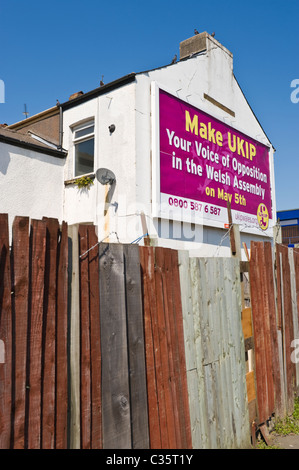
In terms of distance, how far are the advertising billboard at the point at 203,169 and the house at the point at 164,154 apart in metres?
0.03

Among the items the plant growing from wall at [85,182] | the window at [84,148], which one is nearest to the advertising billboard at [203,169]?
the plant growing from wall at [85,182]

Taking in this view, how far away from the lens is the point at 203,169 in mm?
10906

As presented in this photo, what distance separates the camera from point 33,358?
7.71 ft

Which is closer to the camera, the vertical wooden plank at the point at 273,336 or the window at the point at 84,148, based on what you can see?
the vertical wooden plank at the point at 273,336

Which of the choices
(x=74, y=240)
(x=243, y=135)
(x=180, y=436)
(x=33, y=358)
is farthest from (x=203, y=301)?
(x=243, y=135)

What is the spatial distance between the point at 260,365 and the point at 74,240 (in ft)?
11.0

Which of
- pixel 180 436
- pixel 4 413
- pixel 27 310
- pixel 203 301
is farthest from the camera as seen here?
pixel 203 301

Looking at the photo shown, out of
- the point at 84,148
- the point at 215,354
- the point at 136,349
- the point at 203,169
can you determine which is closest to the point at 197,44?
the point at 203,169

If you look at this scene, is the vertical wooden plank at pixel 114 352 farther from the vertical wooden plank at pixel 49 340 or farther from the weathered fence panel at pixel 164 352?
the vertical wooden plank at pixel 49 340

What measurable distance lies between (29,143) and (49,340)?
8194 mm

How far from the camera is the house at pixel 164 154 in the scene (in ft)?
29.9

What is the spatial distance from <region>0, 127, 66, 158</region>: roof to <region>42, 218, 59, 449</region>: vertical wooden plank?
763cm

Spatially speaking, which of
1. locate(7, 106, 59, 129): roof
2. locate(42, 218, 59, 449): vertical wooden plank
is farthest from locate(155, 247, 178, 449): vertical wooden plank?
locate(7, 106, 59, 129): roof

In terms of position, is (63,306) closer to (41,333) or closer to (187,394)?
(41,333)
